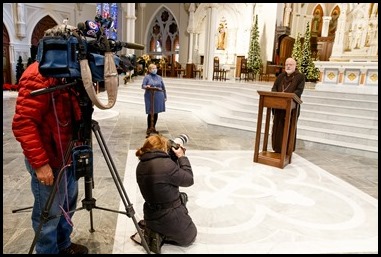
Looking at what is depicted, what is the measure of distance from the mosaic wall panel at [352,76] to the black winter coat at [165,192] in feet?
22.6

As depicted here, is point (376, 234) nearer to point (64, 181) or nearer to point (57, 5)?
point (64, 181)

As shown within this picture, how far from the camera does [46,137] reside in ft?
5.76

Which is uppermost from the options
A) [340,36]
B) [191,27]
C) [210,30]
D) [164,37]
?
[191,27]

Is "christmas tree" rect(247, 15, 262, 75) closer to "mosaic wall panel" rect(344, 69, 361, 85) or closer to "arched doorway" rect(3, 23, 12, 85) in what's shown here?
"mosaic wall panel" rect(344, 69, 361, 85)

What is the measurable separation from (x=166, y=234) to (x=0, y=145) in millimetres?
3773

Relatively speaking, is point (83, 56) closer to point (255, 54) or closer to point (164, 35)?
point (255, 54)

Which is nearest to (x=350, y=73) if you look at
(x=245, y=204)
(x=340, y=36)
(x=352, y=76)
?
(x=352, y=76)

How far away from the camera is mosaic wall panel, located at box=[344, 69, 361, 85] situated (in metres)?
7.43

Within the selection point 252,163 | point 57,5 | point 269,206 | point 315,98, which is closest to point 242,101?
point 315,98

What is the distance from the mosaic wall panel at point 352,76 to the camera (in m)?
7.43

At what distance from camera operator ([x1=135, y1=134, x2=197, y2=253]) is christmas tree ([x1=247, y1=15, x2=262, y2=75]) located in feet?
38.8

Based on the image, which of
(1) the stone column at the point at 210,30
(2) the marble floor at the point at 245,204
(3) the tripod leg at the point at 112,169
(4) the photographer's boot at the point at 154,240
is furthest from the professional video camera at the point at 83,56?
(1) the stone column at the point at 210,30

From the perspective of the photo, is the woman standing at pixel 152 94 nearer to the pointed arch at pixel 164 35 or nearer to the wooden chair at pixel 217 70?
the wooden chair at pixel 217 70

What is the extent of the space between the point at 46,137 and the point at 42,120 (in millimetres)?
116
